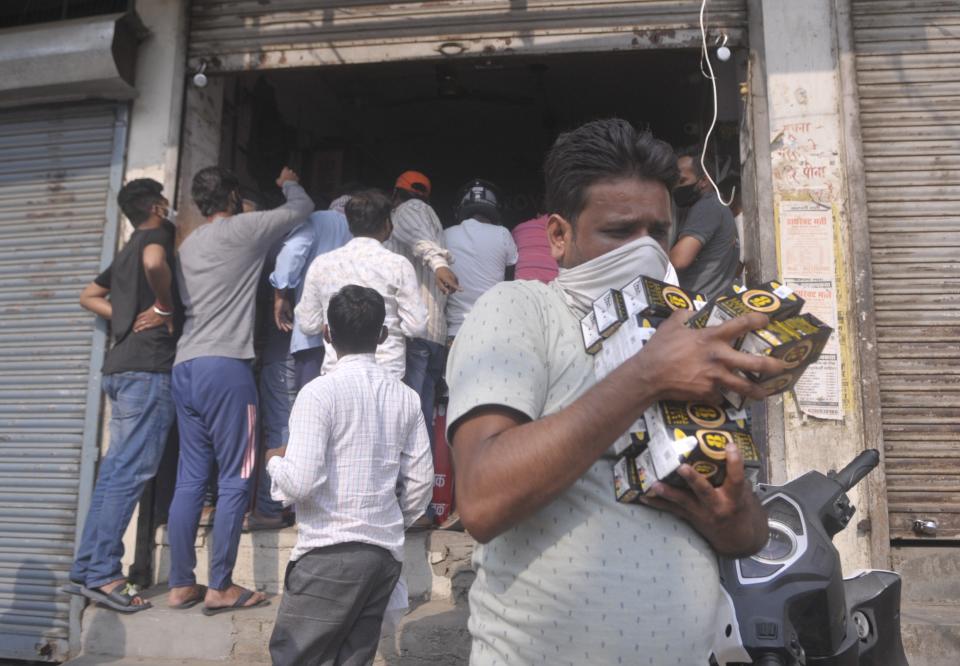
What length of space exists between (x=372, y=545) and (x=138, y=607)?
1.76 m

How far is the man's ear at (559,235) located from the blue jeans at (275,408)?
2.92 m

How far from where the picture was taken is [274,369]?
4266mm

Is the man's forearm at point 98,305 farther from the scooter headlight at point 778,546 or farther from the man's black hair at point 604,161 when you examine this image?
the scooter headlight at point 778,546

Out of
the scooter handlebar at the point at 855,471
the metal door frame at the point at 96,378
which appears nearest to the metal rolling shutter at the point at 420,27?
the metal door frame at the point at 96,378

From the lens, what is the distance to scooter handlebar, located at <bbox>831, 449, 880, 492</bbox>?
1845 mm

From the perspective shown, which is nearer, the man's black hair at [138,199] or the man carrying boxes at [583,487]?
the man carrying boxes at [583,487]

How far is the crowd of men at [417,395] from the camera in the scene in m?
1.18

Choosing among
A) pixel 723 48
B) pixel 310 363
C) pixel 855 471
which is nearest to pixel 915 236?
pixel 723 48

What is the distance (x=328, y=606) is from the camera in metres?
2.51

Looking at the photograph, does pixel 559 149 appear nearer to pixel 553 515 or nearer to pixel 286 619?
pixel 553 515

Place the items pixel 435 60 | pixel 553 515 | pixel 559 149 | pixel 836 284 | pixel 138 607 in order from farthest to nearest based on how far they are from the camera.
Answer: pixel 435 60
pixel 836 284
pixel 138 607
pixel 559 149
pixel 553 515

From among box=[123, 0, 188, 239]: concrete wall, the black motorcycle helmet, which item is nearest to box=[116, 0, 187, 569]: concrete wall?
box=[123, 0, 188, 239]: concrete wall

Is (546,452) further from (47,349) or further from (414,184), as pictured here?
(47,349)

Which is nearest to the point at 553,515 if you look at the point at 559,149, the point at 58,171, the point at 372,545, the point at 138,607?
the point at 559,149
